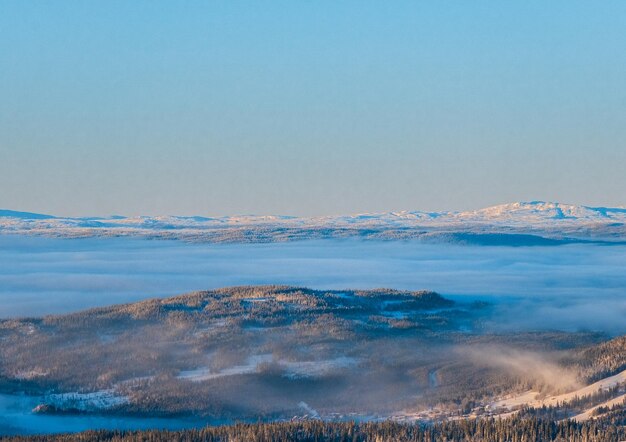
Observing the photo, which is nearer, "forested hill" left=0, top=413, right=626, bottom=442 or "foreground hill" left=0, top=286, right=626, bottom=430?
"forested hill" left=0, top=413, right=626, bottom=442

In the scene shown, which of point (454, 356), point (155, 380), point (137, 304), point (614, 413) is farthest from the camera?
point (137, 304)

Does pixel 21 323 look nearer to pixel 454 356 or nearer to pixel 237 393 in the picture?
pixel 237 393

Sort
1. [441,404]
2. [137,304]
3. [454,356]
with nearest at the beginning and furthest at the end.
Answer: [441,404], [454,356], [137,304]

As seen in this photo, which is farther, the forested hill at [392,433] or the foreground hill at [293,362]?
the foreground hill at [293,362]

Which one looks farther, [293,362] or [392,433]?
[293,362]

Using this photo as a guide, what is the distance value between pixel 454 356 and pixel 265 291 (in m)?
58.7

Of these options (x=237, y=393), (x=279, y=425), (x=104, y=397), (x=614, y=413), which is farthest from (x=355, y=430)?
(x=104, y=397)

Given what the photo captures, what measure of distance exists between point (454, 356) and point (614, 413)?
5796 centimetres

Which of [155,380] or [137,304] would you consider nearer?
[155,380]

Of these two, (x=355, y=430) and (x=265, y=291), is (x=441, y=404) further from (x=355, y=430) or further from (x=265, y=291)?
(x=265, y=291)

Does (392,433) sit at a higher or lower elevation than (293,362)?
higher

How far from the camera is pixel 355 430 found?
87.9 meters

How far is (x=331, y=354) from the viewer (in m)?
146

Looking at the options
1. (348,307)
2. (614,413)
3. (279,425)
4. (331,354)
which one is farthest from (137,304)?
(614,413)
